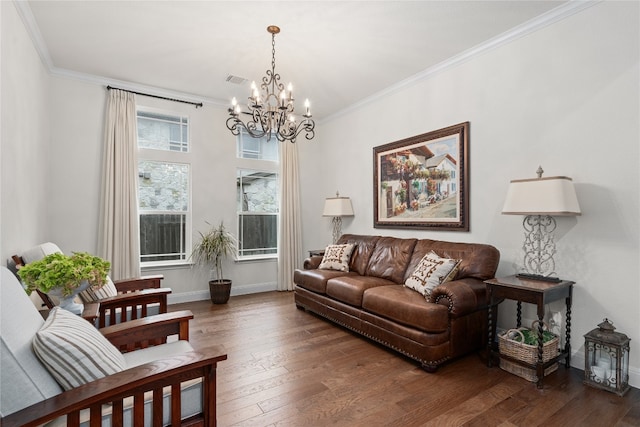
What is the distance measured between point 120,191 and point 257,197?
1.98 meters

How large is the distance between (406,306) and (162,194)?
12.3 feet

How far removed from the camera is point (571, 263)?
2748 mm

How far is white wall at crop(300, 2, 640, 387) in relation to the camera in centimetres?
246

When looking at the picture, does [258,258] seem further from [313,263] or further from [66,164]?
[66,164]

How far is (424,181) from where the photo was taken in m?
4.02

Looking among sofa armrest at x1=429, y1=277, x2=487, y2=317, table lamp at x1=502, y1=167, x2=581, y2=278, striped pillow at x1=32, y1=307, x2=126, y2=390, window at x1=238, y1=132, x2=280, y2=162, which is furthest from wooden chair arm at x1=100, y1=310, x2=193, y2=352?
window at x1=238, y1=132, x2=280, y2=162

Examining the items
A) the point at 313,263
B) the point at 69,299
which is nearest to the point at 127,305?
the point at 69,299

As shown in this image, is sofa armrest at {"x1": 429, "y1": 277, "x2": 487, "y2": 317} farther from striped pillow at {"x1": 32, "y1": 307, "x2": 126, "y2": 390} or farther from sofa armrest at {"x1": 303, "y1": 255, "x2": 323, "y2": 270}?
striped pillow at {"x1": 32, "y1": 307, "x2": 126, "y2": 390}

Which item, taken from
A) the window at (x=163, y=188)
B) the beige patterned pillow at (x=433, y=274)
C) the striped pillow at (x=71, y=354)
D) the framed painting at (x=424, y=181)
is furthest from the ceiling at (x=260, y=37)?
the striped pillow at (x=71, y=354)

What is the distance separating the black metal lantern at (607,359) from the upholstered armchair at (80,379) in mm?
2677

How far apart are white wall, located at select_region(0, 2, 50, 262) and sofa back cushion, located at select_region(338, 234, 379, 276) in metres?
3.46

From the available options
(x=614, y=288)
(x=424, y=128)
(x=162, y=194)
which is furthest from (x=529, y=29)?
(x=162, y=194)

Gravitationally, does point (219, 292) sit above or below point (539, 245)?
below

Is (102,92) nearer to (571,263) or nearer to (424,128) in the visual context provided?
(424,128)
